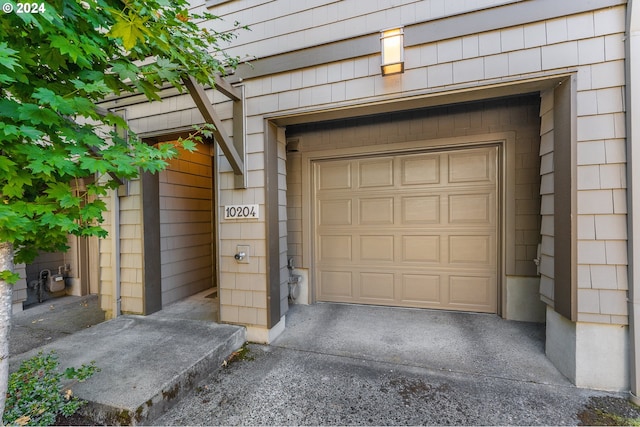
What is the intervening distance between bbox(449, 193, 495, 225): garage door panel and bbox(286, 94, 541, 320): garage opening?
0.04 feet

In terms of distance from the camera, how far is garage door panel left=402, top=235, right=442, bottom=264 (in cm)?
334

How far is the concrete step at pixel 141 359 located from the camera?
5.48 ft

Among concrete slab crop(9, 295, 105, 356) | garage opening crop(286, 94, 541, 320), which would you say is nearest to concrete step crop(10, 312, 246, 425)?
concrete slab crop(9, 295, 105, 356)

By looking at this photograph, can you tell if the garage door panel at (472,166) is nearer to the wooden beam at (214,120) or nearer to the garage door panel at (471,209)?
the garage door panel at (471,209)

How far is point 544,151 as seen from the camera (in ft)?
7.45

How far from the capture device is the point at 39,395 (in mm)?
1621

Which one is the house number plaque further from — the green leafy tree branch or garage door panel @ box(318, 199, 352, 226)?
garage door panel @ box(318, 199, 352, 226)

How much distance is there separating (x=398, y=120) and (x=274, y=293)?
2579 millimetres

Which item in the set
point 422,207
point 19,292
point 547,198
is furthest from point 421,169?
point 19,292

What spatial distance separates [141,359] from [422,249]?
10.3 feet

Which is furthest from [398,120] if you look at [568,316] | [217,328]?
[217,328]

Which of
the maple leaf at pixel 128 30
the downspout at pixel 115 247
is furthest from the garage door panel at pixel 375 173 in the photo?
the downspout at pixel 115 247

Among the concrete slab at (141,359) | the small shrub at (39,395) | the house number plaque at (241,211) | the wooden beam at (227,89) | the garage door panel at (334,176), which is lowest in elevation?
the concrete slab at (141,359)

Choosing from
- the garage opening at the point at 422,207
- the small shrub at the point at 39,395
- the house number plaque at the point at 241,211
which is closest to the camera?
the small shrub at the point at 39,395
